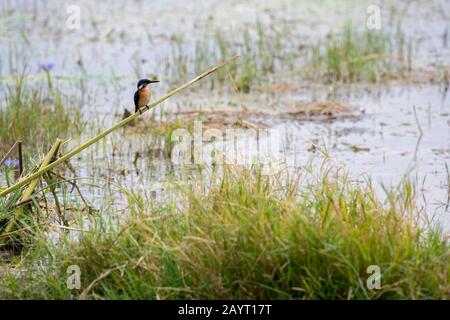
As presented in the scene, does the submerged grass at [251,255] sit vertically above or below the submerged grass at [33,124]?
below

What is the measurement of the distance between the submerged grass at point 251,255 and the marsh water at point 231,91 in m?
0.68

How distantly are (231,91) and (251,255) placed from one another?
521cm

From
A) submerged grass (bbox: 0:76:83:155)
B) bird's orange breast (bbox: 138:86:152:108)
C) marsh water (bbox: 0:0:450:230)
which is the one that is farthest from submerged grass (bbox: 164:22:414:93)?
bird's orange breast (bbox: 138:86:152:108)

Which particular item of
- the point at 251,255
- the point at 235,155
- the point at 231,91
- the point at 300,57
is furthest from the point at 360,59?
the point at 251,255

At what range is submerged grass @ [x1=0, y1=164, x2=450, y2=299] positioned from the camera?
12.2 feet

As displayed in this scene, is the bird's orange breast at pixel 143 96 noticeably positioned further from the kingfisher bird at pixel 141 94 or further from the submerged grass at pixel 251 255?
the submerged grass at pixel 251 255

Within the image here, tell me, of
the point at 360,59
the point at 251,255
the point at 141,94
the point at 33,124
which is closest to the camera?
the point at 251,255

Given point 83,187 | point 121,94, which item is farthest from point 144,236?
point 121,94

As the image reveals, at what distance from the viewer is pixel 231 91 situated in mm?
8836

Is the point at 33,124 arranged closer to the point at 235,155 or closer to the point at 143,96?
the point at 235,155

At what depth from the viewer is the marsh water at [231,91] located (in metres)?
6.57

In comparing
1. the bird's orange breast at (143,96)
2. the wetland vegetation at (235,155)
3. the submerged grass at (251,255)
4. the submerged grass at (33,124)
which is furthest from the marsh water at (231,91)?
the submerged grass at (251,255)

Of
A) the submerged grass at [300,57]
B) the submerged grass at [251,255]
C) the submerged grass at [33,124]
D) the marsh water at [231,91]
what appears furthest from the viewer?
the submerged grass at [300,57]

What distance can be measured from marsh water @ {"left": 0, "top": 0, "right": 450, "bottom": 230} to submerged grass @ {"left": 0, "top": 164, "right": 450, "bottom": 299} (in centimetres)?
68
